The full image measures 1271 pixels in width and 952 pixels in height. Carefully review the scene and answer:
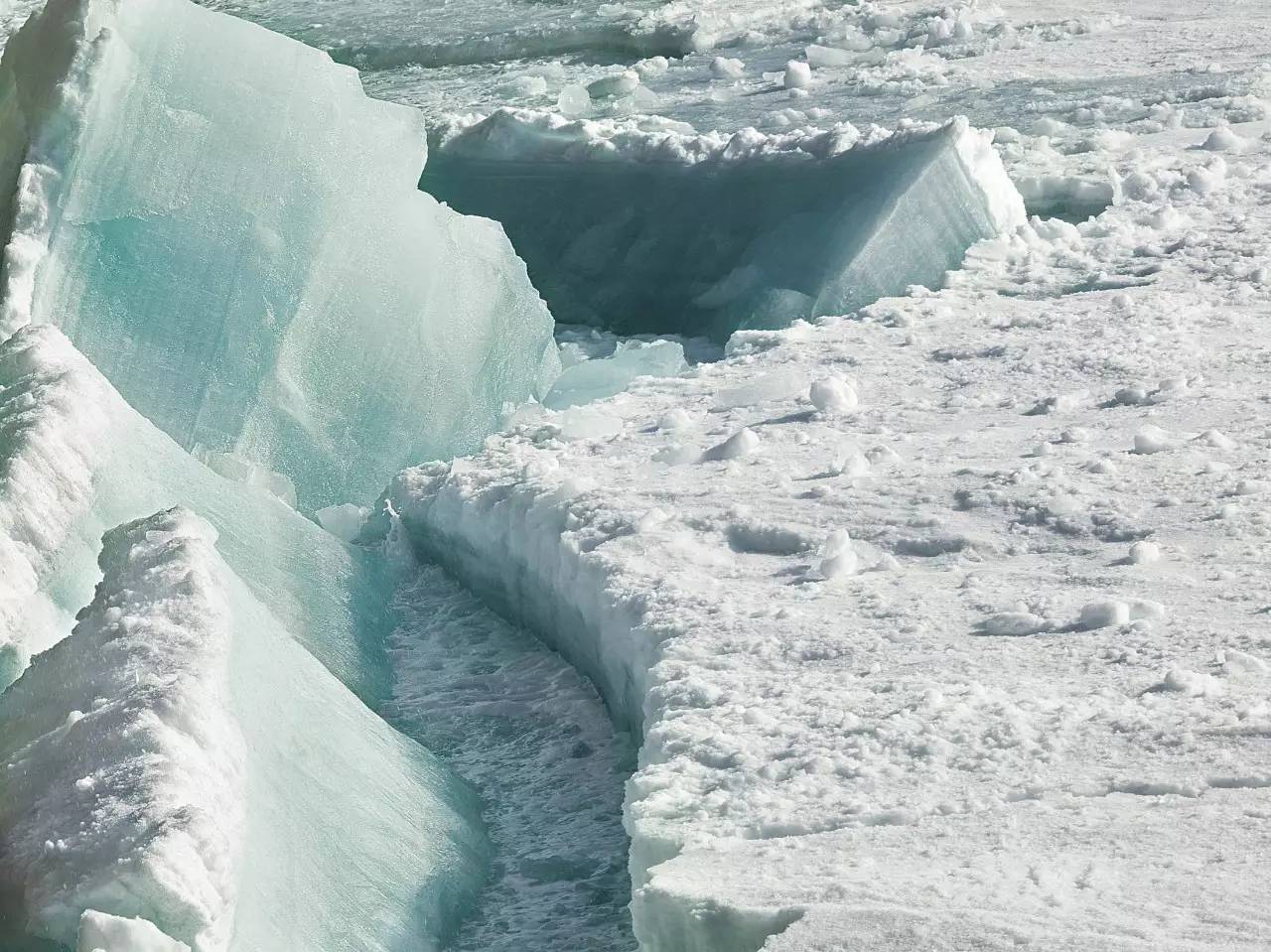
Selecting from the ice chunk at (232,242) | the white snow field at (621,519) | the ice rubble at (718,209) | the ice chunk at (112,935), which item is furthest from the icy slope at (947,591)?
the ice chunk at (112,935)

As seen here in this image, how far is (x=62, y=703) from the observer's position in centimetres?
239

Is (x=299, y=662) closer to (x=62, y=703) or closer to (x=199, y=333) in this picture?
(x=62, y=703)

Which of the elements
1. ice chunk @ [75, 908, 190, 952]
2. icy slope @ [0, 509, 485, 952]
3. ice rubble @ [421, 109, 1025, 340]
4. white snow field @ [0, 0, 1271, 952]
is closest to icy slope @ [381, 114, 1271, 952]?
white snow field @ [0, 0, 1271, 952]

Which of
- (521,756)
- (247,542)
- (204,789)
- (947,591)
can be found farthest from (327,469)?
(204,789)

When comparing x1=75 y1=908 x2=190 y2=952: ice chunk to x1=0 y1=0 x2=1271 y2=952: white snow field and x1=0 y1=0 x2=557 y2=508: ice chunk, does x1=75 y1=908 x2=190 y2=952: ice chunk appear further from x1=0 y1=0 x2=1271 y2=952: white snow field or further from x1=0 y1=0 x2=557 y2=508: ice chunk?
x1=0 y1=0 x2=557 y2=508: ice chunk

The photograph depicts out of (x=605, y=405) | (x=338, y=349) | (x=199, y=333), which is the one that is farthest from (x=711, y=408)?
(x=199, y=333)

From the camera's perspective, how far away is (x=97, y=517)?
2936 millimetres

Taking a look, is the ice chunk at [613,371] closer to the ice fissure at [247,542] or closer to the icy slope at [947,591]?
the ice fissure at [247,542]

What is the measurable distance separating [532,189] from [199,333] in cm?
154

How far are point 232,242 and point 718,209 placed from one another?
5.02 ft

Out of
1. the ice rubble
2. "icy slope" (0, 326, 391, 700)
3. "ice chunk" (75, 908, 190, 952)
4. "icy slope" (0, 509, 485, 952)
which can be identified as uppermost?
the ice rubble

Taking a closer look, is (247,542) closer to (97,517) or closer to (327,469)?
(97,517)

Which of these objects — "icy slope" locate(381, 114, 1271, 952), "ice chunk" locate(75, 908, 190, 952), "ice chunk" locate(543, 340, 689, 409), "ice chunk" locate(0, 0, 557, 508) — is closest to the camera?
"ice chunk" locate(75, 908, 190, 952)

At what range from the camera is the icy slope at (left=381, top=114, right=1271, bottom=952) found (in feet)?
7.25
